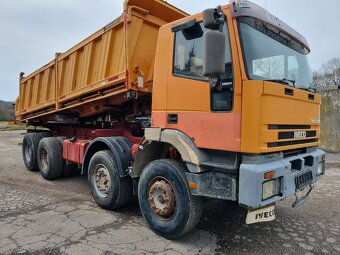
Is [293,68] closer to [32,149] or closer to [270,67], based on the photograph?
[270,67]

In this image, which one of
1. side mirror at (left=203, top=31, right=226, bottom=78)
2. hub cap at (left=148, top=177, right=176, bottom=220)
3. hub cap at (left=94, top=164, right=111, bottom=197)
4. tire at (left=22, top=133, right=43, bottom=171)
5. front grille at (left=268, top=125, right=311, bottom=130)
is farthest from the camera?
tire at (left=22, top=133, right=43, bottom=171)

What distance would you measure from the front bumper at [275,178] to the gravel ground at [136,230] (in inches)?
30.0

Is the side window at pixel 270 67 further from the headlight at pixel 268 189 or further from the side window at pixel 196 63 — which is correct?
the headlight at pixel 268 189

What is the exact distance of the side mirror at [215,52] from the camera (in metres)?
3.06

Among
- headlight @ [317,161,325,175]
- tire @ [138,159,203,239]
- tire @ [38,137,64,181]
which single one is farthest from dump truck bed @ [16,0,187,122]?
headlight @ [317,161,325,175]

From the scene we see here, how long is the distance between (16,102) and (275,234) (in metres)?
8.48

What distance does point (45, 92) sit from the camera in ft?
Result: 24.6

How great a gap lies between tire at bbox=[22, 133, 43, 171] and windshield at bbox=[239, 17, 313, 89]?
6.52 metres

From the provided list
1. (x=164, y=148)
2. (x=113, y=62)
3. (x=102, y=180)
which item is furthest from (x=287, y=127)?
(x=102, y=180)

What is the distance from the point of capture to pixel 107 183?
16.4 ft

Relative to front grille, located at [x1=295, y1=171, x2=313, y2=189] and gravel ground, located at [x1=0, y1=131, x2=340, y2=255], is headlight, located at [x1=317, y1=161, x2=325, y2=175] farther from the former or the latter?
gravel ground, located at [x1=0, y1=131, x2=340, y2=255]

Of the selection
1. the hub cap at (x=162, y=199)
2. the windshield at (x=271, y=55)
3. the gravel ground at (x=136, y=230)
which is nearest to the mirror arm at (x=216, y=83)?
the windshield at (x=271, y=55)

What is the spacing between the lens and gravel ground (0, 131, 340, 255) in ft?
11.9

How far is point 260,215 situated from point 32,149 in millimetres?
6501
